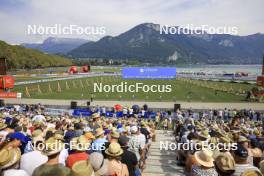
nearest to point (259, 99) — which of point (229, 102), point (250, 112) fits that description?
point (229, 102)

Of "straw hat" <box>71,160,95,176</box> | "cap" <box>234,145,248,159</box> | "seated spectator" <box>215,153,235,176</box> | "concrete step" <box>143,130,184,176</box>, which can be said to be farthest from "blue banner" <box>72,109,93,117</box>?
"straw hat" <box>71,160,95,176</box>

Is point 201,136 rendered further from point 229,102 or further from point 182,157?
point 229,102

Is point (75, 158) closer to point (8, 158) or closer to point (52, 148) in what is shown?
point (52, 148)

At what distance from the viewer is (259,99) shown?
41.1 metres

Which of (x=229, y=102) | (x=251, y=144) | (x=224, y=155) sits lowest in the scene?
(x=229, y=102)

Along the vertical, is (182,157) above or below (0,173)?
below

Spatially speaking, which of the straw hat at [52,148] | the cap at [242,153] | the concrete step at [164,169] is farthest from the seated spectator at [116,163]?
the concrete step at [164,169]

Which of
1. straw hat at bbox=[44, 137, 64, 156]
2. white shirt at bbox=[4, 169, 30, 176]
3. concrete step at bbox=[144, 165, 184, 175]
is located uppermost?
straw hat at bbox=[44, 137, 64, 156]

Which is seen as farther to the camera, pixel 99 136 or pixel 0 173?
pixel 99 136

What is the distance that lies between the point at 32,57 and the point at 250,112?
102474mm

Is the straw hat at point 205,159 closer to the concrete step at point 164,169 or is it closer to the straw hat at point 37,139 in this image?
the straw hat at point 37,139

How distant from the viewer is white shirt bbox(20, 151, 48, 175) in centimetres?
505

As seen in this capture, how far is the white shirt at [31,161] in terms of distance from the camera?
5.05 meters

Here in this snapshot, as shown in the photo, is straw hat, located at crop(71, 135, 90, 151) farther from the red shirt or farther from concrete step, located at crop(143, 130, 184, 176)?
concrete step, located at crop(143, 130, 184, 176)
